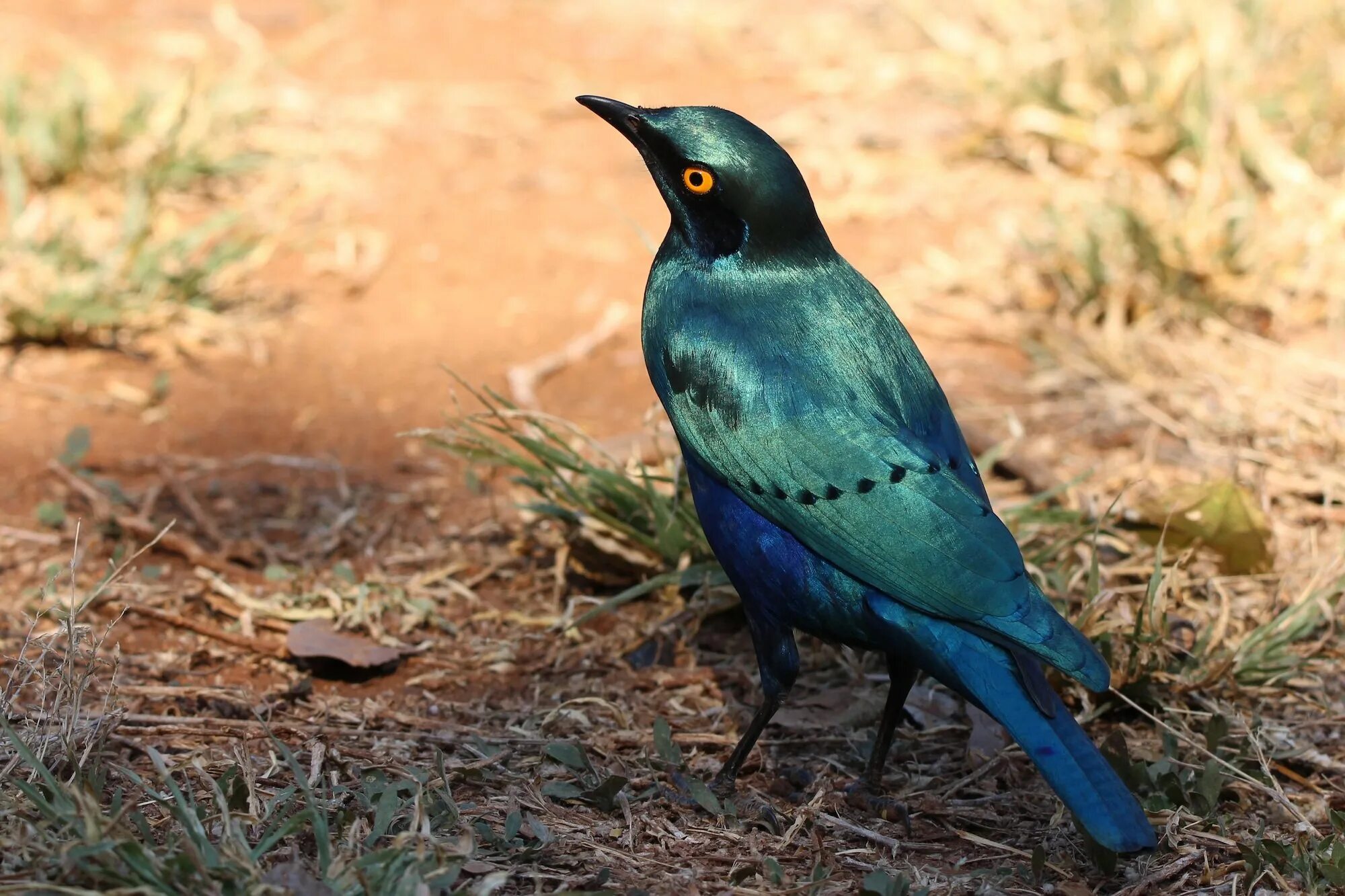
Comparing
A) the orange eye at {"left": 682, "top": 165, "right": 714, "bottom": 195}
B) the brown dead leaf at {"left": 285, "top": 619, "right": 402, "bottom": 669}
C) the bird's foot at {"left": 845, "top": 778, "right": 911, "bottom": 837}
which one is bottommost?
the brown dead leaf at {"left": 285, "top": 619, "right": 402, "bottom": 669}

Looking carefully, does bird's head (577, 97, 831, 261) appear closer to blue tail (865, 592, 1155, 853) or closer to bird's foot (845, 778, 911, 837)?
blue tail (865, 592, 1155, 853)

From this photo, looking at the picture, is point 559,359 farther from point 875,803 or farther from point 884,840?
point 884,840

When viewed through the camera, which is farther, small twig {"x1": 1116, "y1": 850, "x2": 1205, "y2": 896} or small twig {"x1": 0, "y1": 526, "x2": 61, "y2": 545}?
small twig {"x1": 0, "y1": 526, "x2": 61, "y2": 545}

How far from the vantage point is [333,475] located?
163 inches

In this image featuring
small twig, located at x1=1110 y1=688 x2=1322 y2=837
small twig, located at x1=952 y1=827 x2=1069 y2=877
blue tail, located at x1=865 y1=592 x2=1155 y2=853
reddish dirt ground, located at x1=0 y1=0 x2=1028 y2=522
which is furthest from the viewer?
reddish dirt ground, located at x1=0 y1=0 x2=1028 y2=522

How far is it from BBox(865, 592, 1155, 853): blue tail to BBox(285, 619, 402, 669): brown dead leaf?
1.23 meters

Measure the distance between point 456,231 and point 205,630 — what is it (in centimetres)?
268

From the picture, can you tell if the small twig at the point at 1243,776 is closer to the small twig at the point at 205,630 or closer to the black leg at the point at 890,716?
the black leg at the point at 890,716

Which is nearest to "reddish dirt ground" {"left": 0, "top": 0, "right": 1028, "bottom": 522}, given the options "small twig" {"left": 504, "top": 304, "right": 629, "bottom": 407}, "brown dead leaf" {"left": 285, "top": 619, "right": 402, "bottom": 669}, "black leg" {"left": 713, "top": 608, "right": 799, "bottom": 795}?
"small twig" {"left": 504, "top": 304, "right": 629, "bottom": 407}

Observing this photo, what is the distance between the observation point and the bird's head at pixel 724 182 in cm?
273

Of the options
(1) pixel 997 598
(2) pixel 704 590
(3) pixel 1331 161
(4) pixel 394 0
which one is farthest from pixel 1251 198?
(4) pixel 394 0

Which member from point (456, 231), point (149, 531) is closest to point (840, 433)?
point (149, 531)

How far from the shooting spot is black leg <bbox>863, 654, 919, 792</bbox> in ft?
9.07

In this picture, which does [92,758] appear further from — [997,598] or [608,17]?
[608,17]
